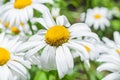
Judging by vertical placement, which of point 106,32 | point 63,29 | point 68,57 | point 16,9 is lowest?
point 68,57

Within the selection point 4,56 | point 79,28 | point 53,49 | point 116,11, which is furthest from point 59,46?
point 116,11

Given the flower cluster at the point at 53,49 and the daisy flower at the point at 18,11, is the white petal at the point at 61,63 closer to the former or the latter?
the flower cluster at the point at 53,49

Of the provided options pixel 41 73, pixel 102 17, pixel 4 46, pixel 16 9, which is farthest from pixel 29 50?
pixel 102 17

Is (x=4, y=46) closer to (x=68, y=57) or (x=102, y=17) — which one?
(x=68, y=57)

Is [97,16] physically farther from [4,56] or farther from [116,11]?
[4,56]

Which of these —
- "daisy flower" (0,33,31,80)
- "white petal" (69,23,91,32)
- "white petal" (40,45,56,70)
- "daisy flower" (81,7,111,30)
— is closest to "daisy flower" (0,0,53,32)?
"daisy flower" (0,33,31,80)

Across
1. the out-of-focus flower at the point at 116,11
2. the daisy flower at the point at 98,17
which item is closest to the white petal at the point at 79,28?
the daisy flower at the point at 98,17
